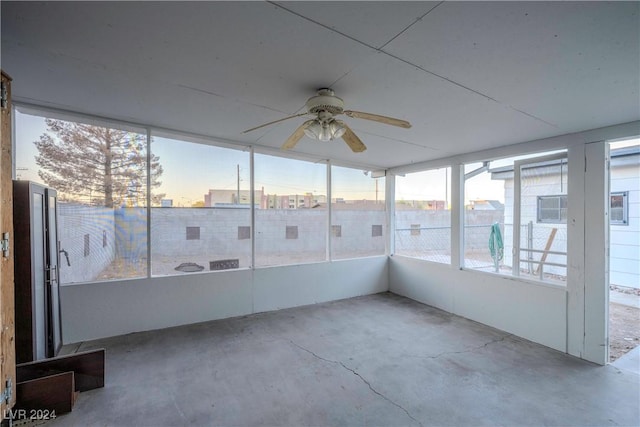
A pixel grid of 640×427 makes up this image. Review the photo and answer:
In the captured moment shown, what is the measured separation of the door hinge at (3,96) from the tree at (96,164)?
1.31m

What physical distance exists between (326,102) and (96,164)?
274 cm

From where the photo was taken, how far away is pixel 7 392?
181 centimetres

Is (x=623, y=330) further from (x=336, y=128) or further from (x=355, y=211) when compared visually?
(x=336, y=128)

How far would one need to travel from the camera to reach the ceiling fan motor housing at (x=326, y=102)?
2.16 m

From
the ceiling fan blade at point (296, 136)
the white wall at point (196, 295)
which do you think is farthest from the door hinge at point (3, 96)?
the white wall at point (196, 295)

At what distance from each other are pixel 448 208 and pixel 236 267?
11.3ft

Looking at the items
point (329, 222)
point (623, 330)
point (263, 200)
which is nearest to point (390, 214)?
point (329, 222)

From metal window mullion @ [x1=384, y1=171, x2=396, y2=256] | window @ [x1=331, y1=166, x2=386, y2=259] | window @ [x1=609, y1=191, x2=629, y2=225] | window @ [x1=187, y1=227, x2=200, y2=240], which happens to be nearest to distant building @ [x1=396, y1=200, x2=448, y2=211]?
metal window mullion @ [x1=384, y1=171, x2=396, y2=256]

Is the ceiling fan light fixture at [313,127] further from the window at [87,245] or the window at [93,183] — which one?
the window at [87,245]

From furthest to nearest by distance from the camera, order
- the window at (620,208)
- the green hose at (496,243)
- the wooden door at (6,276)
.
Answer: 1. the window at (620,208)
2. the green hose at (496,243)
3. the wooden door at (6,276)

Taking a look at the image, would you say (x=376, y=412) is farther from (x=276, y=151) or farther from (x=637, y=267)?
(x=637, y=267)

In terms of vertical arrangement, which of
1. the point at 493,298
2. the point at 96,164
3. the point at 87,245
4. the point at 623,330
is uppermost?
the point at 96,164

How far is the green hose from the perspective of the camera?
13.1ft

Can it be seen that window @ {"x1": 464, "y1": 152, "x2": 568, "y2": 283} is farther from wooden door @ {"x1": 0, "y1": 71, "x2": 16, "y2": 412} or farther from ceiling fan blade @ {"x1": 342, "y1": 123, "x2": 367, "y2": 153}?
wooden door @ {"x1": 0, "y1": 71, "x2": 16, "y2": 412}
